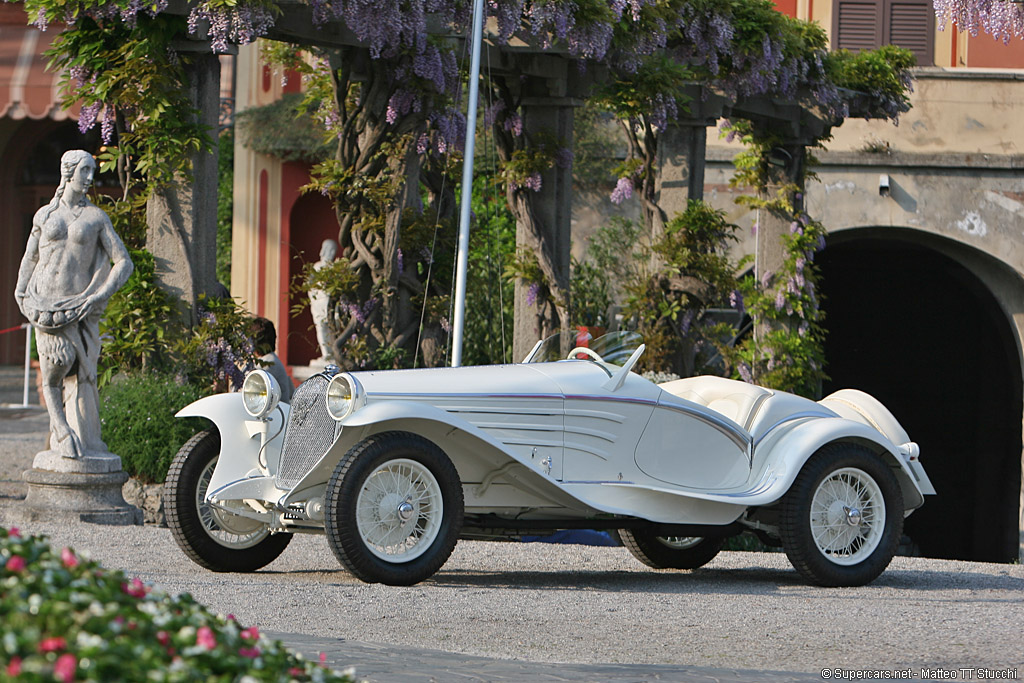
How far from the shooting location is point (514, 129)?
11.2m

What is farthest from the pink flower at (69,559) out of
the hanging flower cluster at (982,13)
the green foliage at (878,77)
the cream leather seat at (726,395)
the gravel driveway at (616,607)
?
the green foliage at (878,77)

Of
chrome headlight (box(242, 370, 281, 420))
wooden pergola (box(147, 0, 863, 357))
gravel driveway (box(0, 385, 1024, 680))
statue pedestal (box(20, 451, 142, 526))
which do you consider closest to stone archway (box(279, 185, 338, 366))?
wooden pergola (box(147, 0, 863, 357))

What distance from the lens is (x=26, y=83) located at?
59.0 ft

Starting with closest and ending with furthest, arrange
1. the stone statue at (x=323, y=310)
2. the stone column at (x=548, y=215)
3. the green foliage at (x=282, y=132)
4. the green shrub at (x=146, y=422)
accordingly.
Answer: the green shrub at (x=146, y=422)
the stone statue at (x=323, y=310)
the stone column at (x=548, y=215)
the green foliage at (x=282, y=132)

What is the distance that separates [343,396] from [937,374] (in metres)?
16.1

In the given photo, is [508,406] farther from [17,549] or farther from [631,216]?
[631,216]

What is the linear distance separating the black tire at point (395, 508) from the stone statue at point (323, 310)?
4.66 m

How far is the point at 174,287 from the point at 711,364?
6.05m

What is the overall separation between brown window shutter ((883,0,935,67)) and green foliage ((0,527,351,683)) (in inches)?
633

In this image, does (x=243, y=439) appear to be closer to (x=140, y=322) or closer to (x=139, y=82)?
(x=140, y=322)

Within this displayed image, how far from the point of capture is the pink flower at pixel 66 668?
1.80 m

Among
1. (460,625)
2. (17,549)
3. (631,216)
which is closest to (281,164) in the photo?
(631,216)

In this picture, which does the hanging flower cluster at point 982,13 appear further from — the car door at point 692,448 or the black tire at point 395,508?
the black tire at point 395,508

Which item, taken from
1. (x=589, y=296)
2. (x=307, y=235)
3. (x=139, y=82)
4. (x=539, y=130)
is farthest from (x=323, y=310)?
(x=307, y=235)
